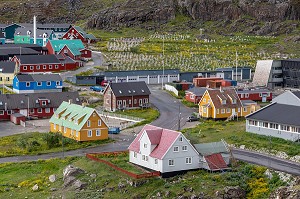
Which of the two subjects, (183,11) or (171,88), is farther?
(183,11)

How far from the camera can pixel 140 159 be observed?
159 ft

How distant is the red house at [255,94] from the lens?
252 ft

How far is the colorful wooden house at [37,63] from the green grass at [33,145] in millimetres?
34739

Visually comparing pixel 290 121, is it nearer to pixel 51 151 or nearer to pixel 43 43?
pixel 51 151

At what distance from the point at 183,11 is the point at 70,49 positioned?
43.4 metres

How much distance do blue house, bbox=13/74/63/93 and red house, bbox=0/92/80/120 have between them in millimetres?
9109

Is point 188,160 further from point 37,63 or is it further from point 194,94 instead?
point 37,63

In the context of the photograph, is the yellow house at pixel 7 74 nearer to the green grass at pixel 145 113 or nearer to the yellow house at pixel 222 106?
the green grass at pixel 145 113

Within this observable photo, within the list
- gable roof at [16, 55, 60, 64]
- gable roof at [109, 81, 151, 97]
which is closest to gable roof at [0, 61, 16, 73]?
gable roof at [16, 55, 60, 64]

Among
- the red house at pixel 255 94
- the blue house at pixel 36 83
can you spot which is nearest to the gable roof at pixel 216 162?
the red house at pixel 255 94

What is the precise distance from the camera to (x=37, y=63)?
9462 centimetres

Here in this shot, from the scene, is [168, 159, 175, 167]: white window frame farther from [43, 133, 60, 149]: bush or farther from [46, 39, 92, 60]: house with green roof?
[46, 39, 92, 60]: house with green roof

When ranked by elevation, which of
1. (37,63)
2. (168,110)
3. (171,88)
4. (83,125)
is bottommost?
(168,110)

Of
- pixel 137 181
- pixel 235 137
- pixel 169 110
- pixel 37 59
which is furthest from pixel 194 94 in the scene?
pixel 137 181
